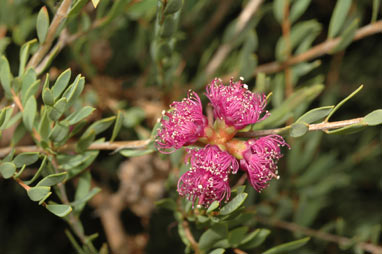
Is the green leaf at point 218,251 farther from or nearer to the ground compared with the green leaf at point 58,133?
nearer to the ground

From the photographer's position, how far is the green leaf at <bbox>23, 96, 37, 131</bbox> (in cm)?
86

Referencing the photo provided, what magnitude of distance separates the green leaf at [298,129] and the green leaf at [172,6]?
0.34 metres

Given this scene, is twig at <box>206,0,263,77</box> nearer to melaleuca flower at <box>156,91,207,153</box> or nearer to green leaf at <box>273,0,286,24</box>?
green leaf at <box>273,0,286,24</box>

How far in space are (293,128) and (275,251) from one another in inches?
11.2

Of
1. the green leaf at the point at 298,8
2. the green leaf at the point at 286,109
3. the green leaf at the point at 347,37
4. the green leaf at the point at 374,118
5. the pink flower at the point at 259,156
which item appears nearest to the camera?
the green leaf at the point at 374,118

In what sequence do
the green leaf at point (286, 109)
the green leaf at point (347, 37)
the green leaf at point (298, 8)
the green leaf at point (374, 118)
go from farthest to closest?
the green leaf at point (298, 8)
the green leaf at point (347, 37)
the green leaf at point (286, 109)
the green leaf at point (374, 118)

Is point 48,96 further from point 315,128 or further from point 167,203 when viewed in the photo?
point 315,128

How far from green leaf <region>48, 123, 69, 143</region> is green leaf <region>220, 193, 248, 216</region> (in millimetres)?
335

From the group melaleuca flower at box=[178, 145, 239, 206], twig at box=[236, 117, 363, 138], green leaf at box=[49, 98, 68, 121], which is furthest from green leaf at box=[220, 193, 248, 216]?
green leaf at box=[49, 98, 68, 121]

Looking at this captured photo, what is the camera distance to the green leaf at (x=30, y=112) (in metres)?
0.86

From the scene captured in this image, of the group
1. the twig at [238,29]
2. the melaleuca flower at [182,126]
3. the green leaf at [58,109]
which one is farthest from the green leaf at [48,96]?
the twig at [238,29]

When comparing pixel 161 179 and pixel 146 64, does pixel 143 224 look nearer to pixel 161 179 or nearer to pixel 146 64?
pixel 161 179

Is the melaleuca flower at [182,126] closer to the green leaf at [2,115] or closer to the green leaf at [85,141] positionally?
the green leaf at [85,141]

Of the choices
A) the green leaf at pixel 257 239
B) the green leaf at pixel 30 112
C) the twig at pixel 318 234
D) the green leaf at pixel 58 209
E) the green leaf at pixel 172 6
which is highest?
the green leaf at pixel 172 6
